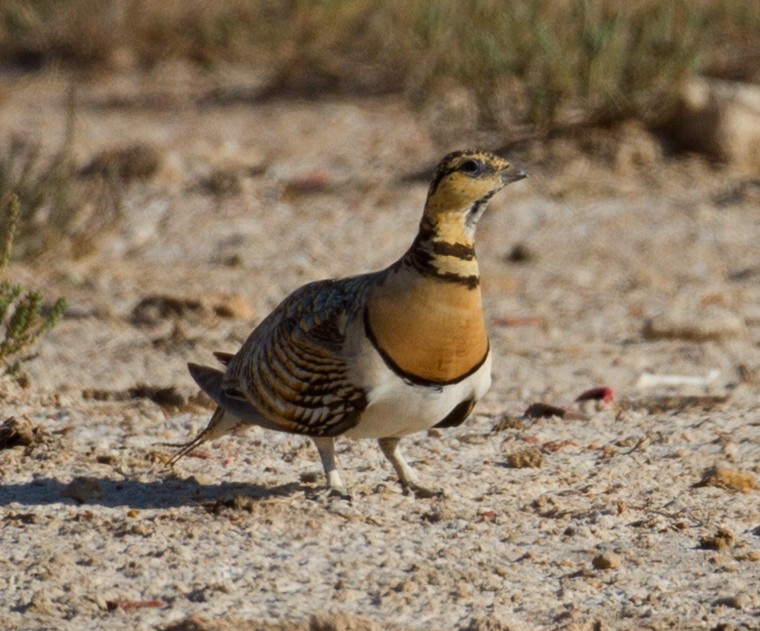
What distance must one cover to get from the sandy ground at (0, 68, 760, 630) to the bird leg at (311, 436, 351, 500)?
8 cm

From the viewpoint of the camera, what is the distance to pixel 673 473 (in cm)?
512

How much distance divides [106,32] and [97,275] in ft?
16.0

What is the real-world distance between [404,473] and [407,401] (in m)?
0.62

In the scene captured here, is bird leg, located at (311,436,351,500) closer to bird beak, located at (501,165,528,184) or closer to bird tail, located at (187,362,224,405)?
bird tail, located at (187,362,224,405)

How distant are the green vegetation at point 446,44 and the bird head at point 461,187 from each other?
18.5ft

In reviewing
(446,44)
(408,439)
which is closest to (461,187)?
(408,439)

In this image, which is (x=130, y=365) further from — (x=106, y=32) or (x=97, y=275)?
(x=106, y=32)

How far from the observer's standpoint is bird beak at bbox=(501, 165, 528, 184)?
14.1 feet

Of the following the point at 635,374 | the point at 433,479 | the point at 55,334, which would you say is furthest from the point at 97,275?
the point at 433,479

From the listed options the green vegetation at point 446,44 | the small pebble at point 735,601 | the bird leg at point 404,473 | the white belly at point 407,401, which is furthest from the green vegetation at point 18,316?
the green vegetation at point 446,44

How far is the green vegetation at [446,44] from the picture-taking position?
9898 millimetres

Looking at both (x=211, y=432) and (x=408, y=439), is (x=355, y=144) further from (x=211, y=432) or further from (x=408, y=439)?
(x=211, y=432)

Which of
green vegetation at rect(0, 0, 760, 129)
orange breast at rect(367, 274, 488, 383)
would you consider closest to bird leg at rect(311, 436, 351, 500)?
orange breast at rect(367, 274, 488, 383)

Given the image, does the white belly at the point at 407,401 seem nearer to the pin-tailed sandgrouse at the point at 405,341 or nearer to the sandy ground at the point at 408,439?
the pin-tailed sandgrouse at the point at 405,341
